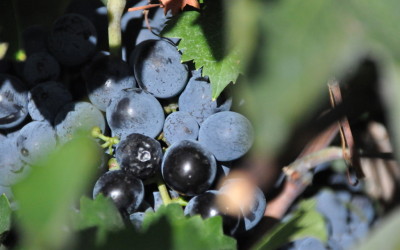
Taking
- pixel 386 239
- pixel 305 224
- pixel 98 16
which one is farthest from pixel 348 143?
pixel 386 239

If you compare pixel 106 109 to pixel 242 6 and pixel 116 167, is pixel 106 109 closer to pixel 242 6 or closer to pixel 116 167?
pixel 116 167

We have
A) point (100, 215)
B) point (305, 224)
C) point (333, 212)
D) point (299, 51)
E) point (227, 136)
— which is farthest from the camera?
point (333, 212)

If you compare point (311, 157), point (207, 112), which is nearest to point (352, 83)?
point (311, 157)

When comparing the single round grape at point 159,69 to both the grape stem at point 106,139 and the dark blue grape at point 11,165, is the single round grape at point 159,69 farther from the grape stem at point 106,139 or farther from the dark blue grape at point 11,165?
the dark blue grape at point 11,165

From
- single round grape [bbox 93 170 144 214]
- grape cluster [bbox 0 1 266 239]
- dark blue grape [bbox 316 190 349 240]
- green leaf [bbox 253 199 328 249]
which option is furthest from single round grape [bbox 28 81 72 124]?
dark blue grape [bbox 316 190 349 240]

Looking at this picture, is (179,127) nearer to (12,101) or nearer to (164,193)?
(164,193)

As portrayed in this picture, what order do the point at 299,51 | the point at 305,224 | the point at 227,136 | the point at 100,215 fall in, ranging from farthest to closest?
1. the point at 305,224
2. the point at 227,136
3. the point at 100,215
4. the point at 299,51

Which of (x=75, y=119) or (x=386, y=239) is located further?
(x=75, y=119)

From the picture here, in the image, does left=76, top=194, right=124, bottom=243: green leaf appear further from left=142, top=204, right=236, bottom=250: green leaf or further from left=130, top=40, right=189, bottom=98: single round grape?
left=130, top=40, right=189, bottom=98: single round grape
